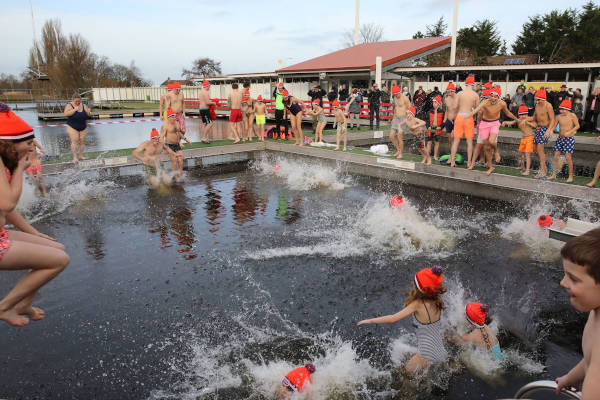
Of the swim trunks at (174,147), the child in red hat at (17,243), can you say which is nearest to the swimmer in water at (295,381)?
the child in red hat at (17,243)

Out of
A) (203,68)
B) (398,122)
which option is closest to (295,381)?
(398,122)

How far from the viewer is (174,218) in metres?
8.07

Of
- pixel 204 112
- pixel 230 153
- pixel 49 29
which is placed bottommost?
pixel 230 153

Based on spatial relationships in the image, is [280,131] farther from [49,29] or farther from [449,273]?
[49,29]

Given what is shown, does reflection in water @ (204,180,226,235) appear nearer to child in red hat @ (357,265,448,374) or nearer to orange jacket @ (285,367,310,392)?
orange jacket @ (285,367,310,392)

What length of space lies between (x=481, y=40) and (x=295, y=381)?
47592mm

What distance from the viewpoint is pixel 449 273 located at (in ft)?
18.6

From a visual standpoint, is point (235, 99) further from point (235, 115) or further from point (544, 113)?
point (544, 113)

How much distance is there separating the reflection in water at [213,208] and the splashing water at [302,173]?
6.63 ft

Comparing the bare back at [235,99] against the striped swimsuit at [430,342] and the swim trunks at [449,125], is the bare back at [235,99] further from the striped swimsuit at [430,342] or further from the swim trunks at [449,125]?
the striped swimsuit at [430,342]

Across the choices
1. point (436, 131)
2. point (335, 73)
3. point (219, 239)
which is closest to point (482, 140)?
point (436, 131)

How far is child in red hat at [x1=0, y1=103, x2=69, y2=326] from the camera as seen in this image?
2.55 metres

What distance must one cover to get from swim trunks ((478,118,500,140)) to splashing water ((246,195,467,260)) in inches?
129

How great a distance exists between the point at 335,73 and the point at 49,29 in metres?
45.4
